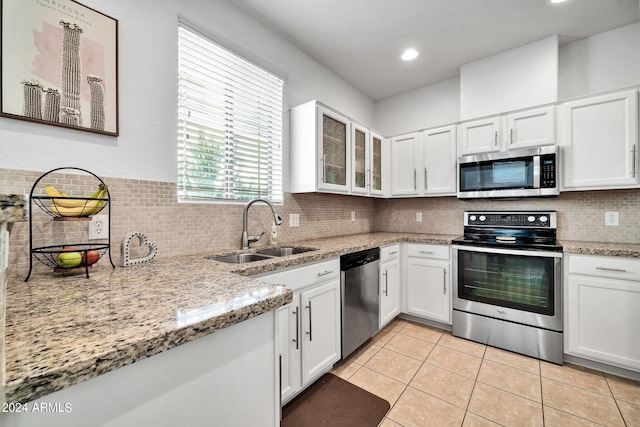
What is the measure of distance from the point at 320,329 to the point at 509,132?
2.39 metres

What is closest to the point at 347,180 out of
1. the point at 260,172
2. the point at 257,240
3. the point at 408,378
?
the point at 260,172

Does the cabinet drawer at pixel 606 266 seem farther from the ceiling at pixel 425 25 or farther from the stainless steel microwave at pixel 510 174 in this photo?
the ceiling at pixel 425 25

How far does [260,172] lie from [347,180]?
2.82 ft

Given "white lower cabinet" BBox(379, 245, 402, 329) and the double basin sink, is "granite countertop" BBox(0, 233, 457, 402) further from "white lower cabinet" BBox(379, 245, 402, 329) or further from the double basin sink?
"white lower cabinet" BBox(379, 245, 402, 329)

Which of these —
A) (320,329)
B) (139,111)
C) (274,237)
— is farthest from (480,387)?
(139,111)

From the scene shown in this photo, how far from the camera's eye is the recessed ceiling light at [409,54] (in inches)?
102

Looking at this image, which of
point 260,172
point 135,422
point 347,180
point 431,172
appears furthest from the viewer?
point 431,172

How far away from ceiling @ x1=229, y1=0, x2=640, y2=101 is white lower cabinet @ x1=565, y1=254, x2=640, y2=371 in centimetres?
188

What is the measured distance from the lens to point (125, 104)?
1.49 meters

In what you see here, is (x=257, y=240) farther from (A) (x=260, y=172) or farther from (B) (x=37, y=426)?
(B) (x=37, y=426)

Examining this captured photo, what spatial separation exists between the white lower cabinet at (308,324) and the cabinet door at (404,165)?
5.26ft

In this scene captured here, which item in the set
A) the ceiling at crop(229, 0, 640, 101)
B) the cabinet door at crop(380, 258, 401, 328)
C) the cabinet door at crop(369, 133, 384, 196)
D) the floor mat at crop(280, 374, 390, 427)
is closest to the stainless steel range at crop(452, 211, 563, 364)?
the cabinet door at crop(380, 258, 401, 328)

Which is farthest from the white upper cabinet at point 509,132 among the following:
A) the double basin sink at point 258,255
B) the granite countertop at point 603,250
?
the double basin sink at point 258,255

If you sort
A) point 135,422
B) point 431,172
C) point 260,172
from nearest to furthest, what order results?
point 135,422 → point 260,172 → point 431,172
